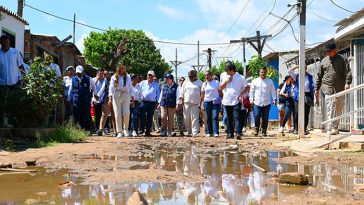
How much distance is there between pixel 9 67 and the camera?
8500 mm

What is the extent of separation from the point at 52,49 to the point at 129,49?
93.0 feet

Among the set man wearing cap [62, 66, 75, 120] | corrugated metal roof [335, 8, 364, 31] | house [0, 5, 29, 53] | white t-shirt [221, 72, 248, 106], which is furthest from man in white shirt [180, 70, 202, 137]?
house [0, 5, 29, 53]

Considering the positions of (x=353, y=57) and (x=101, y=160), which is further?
(x=353, y=57)

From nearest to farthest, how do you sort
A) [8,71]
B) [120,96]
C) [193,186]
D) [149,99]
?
[193,186]
[8,71]
[120,96]
[149,99]

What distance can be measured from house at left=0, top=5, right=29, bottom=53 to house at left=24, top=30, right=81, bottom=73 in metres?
0.65

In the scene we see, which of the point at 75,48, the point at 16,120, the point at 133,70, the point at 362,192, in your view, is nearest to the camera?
the point at 362,192

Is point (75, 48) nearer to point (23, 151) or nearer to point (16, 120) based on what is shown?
point (16, 120)

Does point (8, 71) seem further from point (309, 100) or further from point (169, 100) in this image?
point (309, 100)

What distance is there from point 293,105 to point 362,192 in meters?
8.24

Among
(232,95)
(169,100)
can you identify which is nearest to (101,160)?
(232,95)

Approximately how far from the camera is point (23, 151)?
6.93m

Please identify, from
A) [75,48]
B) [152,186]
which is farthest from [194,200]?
[75,48]

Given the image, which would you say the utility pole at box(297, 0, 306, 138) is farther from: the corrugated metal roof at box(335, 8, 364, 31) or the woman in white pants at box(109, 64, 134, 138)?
the woman in white pants at box(109, 64, 134, 138)

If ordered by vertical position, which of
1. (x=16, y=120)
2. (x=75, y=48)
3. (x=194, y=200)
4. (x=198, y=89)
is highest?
(x=75, y=48)
